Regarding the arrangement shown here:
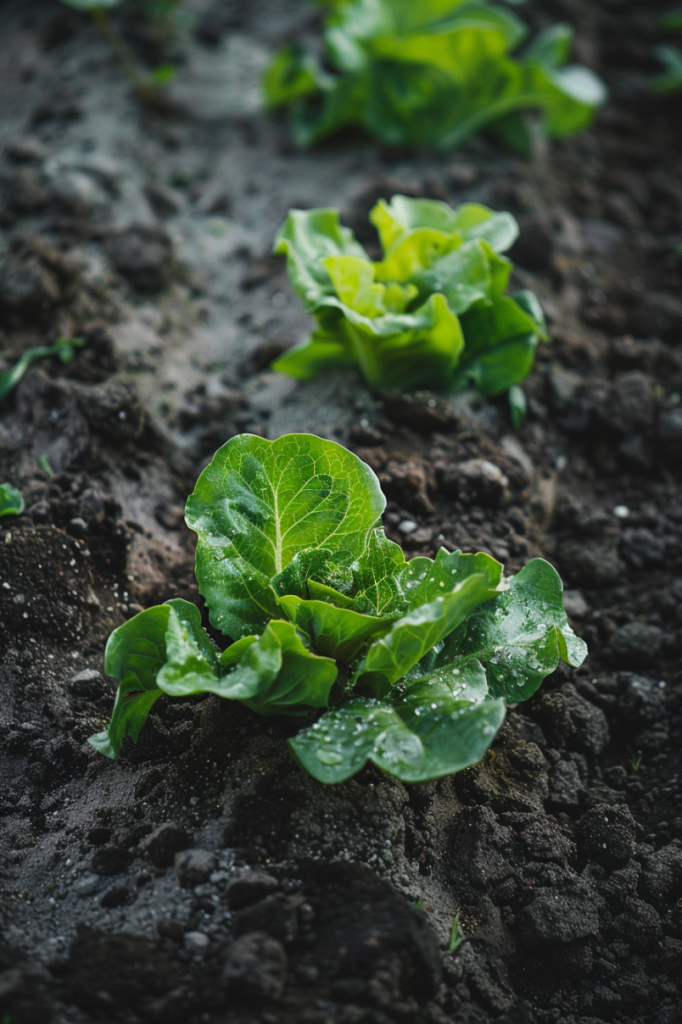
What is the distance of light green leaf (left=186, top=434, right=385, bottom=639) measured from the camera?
1904mm

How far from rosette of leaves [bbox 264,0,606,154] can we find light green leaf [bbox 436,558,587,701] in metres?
2.55

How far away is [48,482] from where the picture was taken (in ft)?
8.05

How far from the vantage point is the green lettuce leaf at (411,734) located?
1600mm

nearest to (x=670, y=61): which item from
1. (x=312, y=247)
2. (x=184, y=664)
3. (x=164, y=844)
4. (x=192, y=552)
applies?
(x=312, y=247)

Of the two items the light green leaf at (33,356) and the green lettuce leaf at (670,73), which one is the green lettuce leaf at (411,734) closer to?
the light green leaf at (33,356)

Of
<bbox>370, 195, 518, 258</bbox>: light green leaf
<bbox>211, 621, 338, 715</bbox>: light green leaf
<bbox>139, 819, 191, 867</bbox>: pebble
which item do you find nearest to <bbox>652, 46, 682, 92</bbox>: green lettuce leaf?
<bbox>370, 195, 518, 258</bbox>: light green leaf

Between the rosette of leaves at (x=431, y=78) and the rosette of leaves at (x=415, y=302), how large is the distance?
1060mm

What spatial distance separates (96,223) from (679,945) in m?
3.16

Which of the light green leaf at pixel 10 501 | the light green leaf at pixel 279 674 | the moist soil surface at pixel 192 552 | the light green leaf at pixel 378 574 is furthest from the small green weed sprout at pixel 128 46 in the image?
the light green leaf at pixel 279 674

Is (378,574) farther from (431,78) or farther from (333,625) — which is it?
(431,78)

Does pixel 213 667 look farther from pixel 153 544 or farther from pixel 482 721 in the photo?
pixel 153 544

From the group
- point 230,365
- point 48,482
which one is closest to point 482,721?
point 48,482

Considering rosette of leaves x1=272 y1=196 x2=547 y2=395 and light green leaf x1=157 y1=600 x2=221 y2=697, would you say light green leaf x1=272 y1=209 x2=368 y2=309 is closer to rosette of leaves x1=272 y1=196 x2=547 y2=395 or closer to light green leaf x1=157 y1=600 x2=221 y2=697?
rosette of leaves x1=272 y1=196 x2=547 y2=395

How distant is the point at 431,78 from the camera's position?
3576mm
